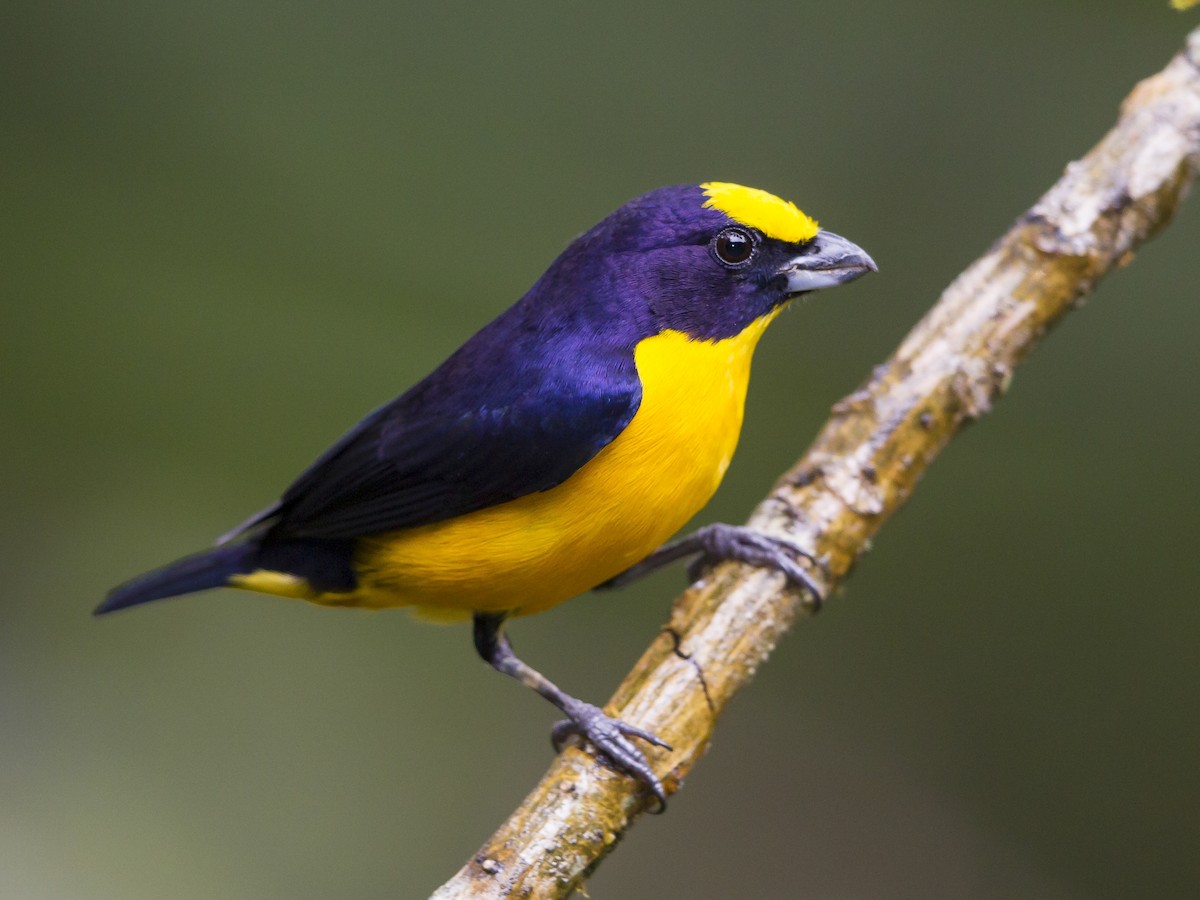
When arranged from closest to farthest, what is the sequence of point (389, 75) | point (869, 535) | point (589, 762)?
point (589, 762), point (869, 535), point (389, 75)

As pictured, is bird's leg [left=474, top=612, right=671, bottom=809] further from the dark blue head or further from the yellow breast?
the dark blue head

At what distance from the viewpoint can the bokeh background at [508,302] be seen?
5.19 m

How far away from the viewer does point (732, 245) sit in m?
2.85

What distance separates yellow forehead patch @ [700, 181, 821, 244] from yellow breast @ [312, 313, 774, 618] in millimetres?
228

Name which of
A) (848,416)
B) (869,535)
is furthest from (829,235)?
(869,535)

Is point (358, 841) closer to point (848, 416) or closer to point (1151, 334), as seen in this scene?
point (848, 416)

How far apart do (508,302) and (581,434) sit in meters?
3.08

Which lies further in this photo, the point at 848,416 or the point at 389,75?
the point at 389,75

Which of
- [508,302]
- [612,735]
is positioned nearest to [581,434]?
[612,735]

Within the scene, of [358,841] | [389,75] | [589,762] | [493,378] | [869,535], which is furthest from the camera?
[389,75]

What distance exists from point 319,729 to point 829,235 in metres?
3.58

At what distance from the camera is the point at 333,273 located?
5.45m

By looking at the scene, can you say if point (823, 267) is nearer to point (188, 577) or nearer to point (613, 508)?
point (613, 508)

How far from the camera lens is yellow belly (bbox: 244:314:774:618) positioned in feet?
8.90
